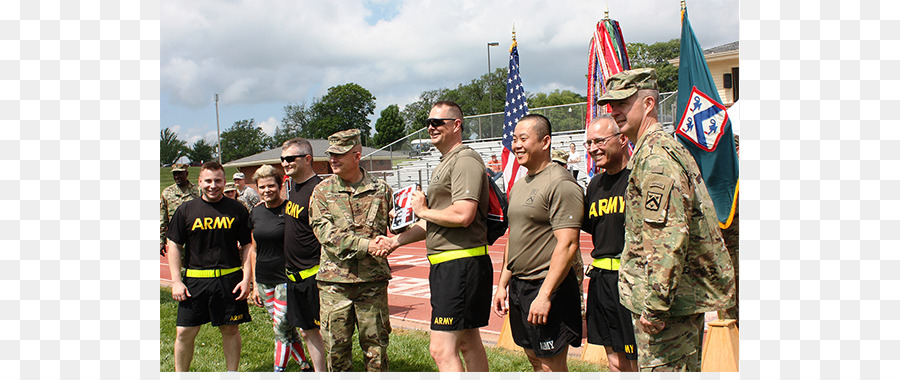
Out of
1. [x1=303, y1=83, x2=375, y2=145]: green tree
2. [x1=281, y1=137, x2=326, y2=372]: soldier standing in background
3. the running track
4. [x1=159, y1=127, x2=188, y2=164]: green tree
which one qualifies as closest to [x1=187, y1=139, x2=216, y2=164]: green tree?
[x1=159, y1=127, x2=188, y2=164]: green tree

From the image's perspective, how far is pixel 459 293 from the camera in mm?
3824

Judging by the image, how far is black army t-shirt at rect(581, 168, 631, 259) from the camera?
390 centimetres

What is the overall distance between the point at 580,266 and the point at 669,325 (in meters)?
1.80

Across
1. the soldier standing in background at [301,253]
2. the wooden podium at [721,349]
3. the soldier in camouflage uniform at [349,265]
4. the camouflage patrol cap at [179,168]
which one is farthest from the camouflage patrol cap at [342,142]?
the camouflage patrol cap at [179,168]

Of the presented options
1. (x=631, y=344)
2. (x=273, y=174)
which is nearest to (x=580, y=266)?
(x=631, y=344)

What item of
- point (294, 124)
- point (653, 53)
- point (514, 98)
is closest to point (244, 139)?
point (294, 124)

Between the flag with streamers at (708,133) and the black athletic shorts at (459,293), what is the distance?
3116 mm

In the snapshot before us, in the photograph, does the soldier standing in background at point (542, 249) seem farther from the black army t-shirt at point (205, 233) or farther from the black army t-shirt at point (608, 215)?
the black army t-shirt at point (205, 233)

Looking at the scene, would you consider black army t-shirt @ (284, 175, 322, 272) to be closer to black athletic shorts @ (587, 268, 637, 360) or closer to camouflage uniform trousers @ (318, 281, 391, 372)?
camouflage uniform trousers @ (318, 281, 391, 372)

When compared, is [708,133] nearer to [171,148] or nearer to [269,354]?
[269,354]

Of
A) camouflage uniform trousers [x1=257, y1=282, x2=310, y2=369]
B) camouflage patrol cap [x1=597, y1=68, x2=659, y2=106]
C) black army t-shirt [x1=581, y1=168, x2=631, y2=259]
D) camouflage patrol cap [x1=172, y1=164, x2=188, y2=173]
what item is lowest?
camouflage uniform trousers [x1=257, y1=282, x2=310, y2=369]

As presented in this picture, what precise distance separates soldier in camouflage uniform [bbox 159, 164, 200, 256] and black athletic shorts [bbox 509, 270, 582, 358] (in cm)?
477

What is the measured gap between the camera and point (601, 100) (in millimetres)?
3213

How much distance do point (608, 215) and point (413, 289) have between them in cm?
621
